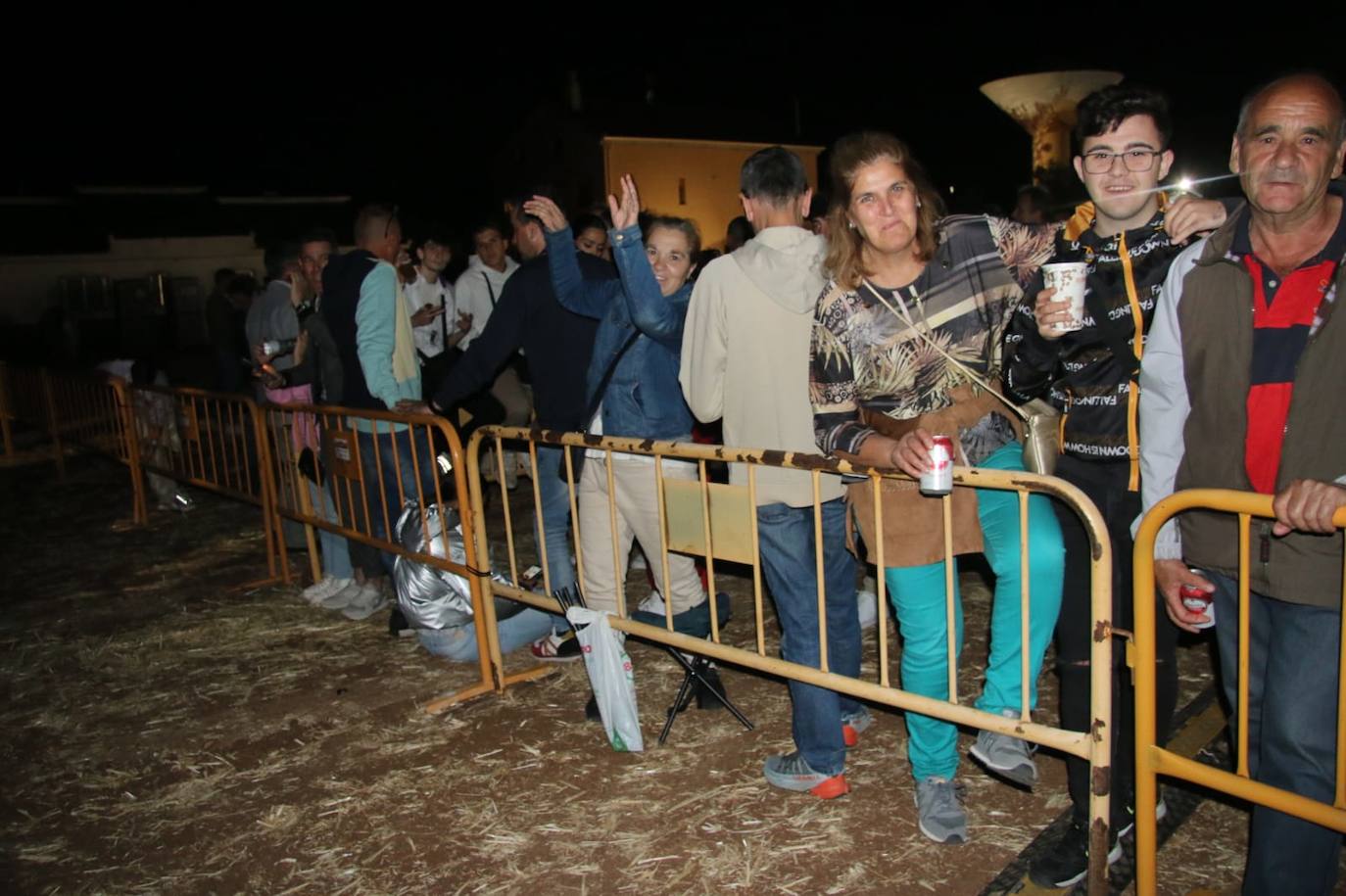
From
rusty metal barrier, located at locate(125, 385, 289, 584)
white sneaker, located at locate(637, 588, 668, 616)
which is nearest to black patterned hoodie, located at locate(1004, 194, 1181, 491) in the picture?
white sneaker, located at locate(637, 588, 668, 616)

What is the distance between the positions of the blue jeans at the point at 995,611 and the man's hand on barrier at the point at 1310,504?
0.88 m

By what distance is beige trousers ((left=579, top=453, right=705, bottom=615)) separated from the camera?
4258 mm

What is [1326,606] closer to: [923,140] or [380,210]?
[380,210]

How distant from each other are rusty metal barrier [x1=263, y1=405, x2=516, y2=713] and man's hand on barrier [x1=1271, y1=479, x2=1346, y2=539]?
3561mm

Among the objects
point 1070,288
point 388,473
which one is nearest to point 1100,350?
point 1070,288

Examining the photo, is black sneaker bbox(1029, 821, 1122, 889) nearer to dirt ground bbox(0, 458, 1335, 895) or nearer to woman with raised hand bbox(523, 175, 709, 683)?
Result: dirt ground bbox(0, 458, 1335, 895)

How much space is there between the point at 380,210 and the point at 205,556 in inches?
153

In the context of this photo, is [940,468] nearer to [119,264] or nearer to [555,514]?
[555,514]

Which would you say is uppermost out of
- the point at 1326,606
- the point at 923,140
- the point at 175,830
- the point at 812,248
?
the point at 923,140

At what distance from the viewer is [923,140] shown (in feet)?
167

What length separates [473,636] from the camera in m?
5.44

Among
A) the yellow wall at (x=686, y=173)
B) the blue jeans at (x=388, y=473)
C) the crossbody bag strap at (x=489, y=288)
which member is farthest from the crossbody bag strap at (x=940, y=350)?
the yellow wall at (x=686, y=173)

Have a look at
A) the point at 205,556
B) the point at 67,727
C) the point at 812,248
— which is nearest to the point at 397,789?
the point at 67,727

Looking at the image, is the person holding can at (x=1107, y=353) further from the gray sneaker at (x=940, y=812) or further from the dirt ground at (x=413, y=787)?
the dirt ground at (x=413, y=787)
